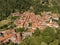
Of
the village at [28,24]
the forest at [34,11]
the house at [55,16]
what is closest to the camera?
the forest at [34,11]

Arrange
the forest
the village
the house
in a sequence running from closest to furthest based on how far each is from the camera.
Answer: the forest, the village, the house

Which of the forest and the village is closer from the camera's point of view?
the forest

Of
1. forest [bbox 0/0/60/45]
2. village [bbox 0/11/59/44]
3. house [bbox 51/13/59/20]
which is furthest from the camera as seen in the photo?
house [bbox 51/13/59/20]

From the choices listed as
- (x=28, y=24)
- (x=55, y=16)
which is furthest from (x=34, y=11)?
(x=28, y=24)

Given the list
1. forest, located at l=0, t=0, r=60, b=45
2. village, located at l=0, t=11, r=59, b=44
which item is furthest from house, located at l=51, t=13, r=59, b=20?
forest, located at l=0, t=0, r=60, b=45

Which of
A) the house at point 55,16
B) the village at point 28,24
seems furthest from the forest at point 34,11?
the house at point 55,16

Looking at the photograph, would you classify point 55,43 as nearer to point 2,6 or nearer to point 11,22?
point 11,22

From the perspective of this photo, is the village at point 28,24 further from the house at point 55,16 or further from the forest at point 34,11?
the forest at point 34,11

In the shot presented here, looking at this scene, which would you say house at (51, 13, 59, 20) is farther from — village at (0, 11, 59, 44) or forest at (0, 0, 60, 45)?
forest at (0, 0, 60, 45)
